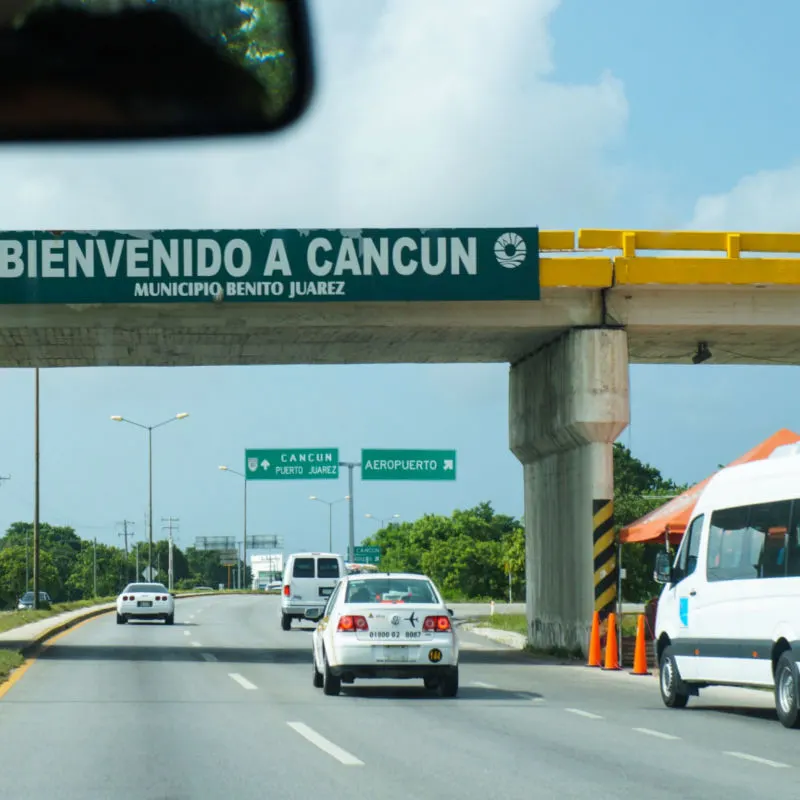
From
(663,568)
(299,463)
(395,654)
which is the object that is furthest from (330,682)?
(299,463)

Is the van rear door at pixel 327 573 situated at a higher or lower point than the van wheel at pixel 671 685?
higher

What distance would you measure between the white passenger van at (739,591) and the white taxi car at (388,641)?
2788 millimetres

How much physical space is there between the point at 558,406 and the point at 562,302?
7.19 ft

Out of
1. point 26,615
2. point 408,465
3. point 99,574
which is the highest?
point 408,465

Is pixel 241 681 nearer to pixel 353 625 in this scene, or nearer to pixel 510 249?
pixel 353 625

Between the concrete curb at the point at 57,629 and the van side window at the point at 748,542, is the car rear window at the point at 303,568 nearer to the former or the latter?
the concrete curb at the point at 57,629

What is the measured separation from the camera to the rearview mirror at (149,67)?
321 centimetres

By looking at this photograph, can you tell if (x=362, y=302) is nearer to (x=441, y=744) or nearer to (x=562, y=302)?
(x=562, y=302)

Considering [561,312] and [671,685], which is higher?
[561,312]

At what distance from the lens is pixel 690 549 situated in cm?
1803

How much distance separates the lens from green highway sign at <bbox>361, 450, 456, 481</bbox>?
57.3 meters

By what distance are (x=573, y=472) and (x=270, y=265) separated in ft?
23.2

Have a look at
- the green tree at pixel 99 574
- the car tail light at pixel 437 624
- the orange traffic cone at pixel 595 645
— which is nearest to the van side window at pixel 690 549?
the car tail light at pixel 437 624

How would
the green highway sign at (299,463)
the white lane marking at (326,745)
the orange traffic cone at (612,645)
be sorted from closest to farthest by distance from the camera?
the white lane marking at (326,745) < the orange traffic cone at (612,645) < the green highway sign at (299,463)
